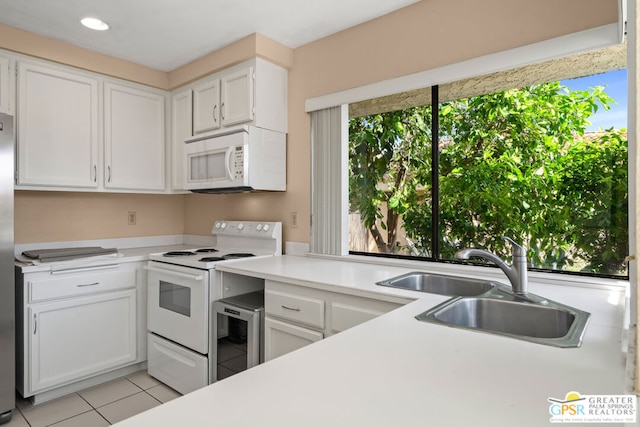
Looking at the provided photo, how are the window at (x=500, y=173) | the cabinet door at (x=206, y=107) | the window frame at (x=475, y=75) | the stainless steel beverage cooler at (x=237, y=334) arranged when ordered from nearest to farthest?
the window frame at (x=475, y=75), the window at (x=500, y=173), the stainless steel beverage cooler at (x=237, y=334), the cabinet door at (x=206, y=107)

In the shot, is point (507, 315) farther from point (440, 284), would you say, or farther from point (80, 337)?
point (80, 337)

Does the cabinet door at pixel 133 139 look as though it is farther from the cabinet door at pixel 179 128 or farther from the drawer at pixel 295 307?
Result: the drawer at pixel 295 307

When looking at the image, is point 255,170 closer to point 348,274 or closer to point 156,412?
point 348,274

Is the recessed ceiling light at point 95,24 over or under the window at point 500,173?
over

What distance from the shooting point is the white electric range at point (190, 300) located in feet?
7.41

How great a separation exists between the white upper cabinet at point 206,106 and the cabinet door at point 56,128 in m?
0.71

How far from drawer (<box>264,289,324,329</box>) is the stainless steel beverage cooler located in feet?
0.34

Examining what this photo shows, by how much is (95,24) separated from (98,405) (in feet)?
7.85

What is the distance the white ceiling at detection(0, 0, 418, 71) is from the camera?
7.32 feet

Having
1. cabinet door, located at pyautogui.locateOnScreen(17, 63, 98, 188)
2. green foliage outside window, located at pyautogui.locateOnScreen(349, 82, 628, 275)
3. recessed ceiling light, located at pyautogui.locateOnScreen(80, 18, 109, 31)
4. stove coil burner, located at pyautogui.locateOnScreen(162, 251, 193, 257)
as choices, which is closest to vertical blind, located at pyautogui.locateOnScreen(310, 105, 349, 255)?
green foliage outside window, located at pyautogui.locateOnScreen(349, 82, 628, 275)

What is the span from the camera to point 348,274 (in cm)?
203

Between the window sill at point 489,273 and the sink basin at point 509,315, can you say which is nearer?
the sink basin at point 509,315

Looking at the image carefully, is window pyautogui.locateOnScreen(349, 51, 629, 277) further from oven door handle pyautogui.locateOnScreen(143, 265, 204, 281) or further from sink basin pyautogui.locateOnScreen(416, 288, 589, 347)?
oven door handle pyautogui.locateOnScreen(143, 265, 204, 281)

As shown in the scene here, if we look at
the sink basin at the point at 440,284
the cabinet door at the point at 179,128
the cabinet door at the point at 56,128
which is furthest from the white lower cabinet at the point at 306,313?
the cabinet door at the point at 56,128
